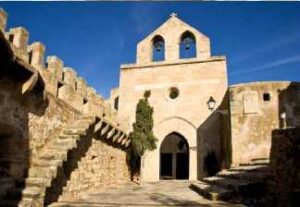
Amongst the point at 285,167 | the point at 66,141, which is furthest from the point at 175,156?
the point at 66,141

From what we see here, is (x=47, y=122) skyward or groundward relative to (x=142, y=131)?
groundward

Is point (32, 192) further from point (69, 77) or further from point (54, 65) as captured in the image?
point (69, 77)

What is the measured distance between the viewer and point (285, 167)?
686 centimetres

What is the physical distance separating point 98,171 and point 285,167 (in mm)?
A: 5984

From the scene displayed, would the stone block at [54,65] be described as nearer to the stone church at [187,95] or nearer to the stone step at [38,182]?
the stone step at [38,182]

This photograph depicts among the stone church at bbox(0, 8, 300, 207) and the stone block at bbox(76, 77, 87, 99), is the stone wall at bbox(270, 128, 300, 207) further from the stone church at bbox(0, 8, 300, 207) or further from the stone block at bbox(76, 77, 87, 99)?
the stone block at bbox(76, 77, 87, 99)

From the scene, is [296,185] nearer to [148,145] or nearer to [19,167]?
[19,167]

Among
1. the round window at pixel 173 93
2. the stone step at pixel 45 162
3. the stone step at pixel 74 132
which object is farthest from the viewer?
the round window at pixel 173 93

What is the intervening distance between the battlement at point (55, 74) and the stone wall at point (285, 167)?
237 inches

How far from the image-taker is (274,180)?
24.3 feet

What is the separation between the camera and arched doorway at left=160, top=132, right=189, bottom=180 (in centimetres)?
1806

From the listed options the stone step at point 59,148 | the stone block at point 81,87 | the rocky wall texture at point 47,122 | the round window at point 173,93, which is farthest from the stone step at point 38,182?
the round window at point 173,93

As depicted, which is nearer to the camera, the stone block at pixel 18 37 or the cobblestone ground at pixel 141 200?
the cobblestone ground at pixel 141 200

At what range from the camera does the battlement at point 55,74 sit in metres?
6.82
